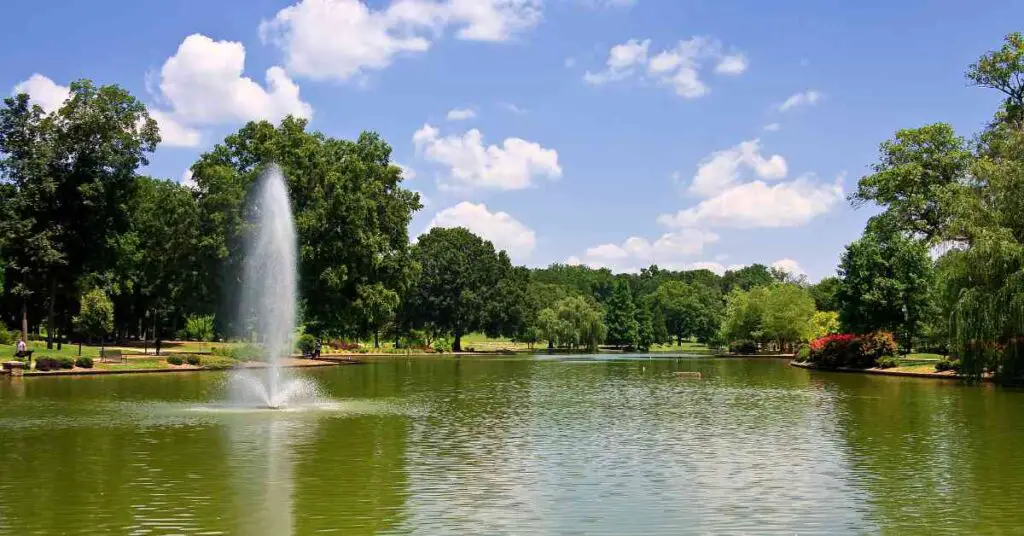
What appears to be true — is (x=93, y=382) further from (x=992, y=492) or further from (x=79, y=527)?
(x=992, y=492)

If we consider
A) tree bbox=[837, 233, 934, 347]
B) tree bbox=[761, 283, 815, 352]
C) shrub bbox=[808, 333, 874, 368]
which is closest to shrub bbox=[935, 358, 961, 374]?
shrub bbox=[808, 333, 874, 368]

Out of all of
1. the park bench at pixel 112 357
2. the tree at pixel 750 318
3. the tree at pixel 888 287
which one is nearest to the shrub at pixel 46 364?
the park bench at pixel 112 357

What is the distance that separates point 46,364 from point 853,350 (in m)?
52.7

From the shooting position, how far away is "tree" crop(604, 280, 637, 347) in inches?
5605

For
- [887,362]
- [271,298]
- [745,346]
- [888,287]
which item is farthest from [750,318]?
[271,298]

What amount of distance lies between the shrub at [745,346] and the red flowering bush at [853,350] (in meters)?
42.2

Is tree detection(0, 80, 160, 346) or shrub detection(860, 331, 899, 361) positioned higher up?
tree detection(0, 80, 160, 346)

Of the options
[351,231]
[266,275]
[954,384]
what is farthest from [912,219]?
[266,275]

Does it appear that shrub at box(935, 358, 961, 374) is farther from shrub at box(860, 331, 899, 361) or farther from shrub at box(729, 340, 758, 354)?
shrub at box(729, 340, 758, 354)

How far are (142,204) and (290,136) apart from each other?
1560 centimetres

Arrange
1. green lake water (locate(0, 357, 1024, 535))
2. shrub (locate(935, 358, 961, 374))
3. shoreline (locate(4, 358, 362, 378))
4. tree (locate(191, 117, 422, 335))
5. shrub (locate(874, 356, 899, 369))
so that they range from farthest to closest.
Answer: tree (locate(191, 117, 422, 335)) < shrub (locate(874, 356, 899, 369)) < shrub (locate(935, 358, 961, 374)) < shoreline (locate(4, 358, 362, 378)) < green lake water (locate(0, 357, 1024, 535))

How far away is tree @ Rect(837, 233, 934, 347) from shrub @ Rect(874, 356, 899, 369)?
7.49 metres

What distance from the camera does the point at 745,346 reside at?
358 ft

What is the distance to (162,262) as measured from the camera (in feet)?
249
